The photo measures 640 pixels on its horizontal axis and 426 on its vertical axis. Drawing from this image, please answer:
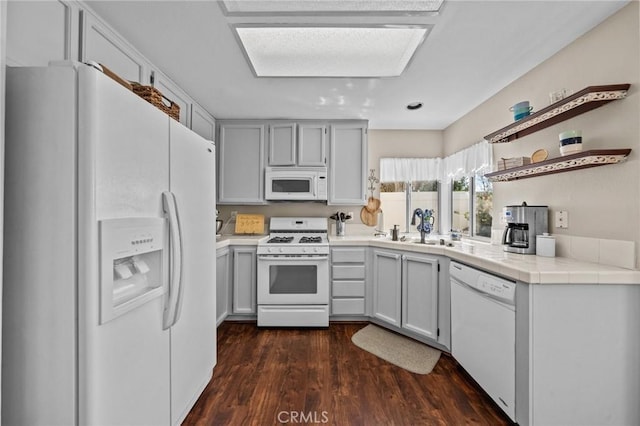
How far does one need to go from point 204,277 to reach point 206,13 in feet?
5.00

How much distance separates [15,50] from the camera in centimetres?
126

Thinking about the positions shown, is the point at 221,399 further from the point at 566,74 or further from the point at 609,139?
the point at 566,74

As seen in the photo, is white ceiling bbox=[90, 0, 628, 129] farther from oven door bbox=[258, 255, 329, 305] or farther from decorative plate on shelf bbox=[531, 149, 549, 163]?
oven door bbox=[258, 255, 329, 305]

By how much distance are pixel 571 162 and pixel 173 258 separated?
223 cm

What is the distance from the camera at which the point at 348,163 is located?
360cm

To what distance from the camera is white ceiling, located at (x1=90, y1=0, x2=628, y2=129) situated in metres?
1.66

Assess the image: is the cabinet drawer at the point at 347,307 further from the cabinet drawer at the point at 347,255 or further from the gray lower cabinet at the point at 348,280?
the cabinet drawer at the point at 347,255

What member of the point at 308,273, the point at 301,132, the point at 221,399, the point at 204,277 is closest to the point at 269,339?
the point at 308,273

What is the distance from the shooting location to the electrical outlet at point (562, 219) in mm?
1981

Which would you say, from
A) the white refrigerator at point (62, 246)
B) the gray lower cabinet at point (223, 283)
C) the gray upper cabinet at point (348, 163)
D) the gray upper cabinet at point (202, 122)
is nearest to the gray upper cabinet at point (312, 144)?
the gray upper cabinet at point (348, 163)

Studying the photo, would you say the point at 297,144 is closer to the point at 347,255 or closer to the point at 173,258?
the point at 347,255

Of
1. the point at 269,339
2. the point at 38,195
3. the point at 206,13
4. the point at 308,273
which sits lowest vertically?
the point at 269,339

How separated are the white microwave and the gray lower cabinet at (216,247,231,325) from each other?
864 millimetres

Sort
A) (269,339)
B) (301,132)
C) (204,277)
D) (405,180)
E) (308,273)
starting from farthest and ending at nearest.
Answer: (405,180) < (301,132) < (308,273) < (269,339) < (204,277)
